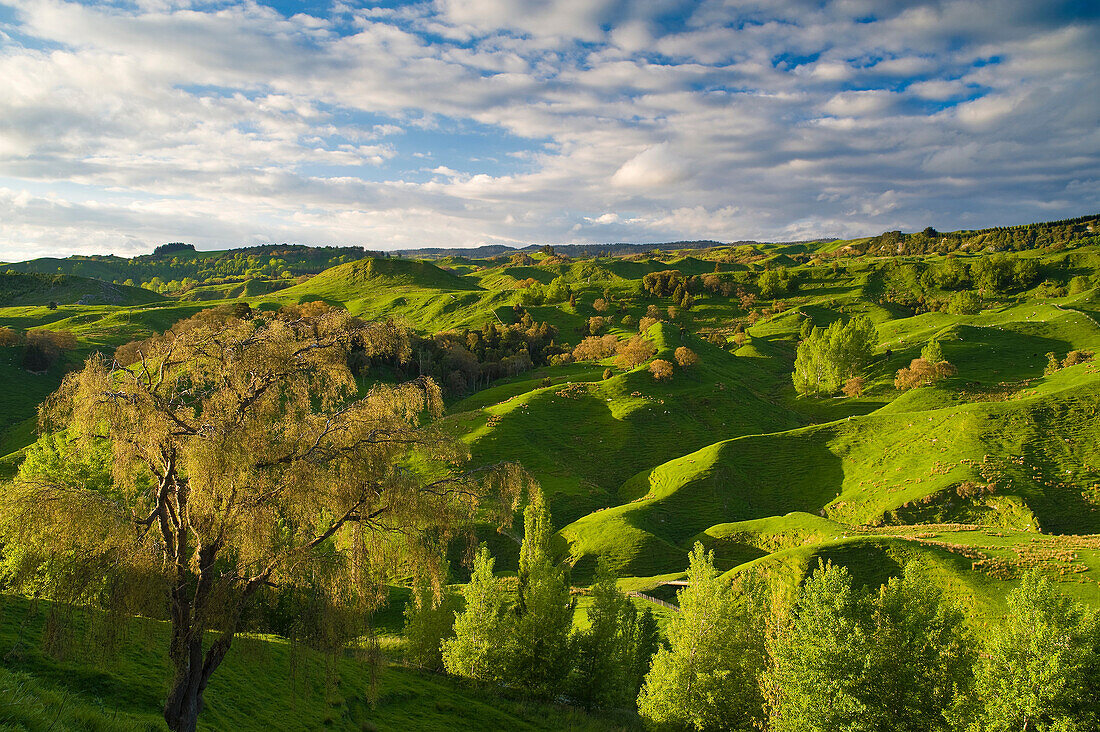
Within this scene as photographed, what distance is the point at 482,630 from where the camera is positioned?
30.6 meters

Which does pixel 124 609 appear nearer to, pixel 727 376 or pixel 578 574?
pixel 578 574

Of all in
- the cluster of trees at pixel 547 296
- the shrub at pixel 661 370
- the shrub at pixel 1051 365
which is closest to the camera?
the shrub at pixel 1051 365

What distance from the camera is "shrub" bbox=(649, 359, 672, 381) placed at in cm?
10050

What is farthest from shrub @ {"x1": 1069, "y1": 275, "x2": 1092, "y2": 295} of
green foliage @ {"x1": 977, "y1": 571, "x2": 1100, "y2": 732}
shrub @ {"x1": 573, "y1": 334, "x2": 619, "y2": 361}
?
green foliage @ {"x1": 977, "y1": 571, "x2": 1100, "y2": 732}

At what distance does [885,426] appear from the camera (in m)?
74.6

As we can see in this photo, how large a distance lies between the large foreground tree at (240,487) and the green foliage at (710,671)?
18.0 metres

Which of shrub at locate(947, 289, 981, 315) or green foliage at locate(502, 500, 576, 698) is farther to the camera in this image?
shrub at locate(947, 289, 981, 315)

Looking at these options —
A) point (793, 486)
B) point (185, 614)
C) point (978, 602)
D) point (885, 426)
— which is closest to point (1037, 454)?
point (885, 426)

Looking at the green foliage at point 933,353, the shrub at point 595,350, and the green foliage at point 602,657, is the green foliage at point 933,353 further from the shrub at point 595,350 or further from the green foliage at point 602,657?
the green foliage at point 602,657

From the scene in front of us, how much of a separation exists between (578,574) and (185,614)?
44.3 meters

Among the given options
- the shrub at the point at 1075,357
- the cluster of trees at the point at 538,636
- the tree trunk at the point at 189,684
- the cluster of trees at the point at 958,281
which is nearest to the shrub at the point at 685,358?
the shrub at the point at 1075,357

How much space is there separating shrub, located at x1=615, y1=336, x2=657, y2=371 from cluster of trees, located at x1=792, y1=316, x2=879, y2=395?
30.9m

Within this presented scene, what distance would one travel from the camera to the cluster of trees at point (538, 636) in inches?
1211

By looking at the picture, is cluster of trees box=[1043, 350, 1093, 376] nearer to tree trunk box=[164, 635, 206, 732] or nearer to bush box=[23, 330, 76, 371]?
tree trunk box=[164, 635, 206, 732]
